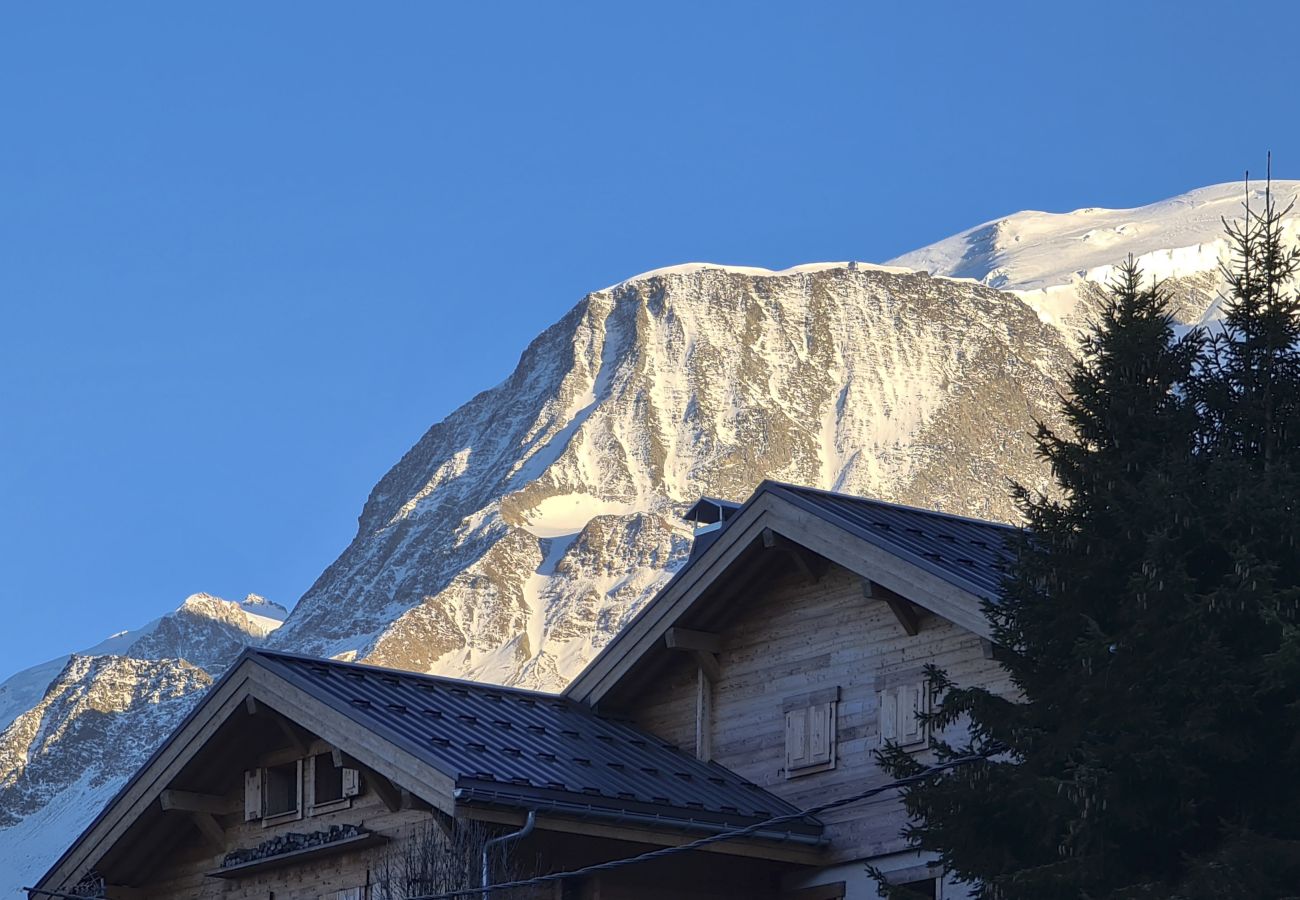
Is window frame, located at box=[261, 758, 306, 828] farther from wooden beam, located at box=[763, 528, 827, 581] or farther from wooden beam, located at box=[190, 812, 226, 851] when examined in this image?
wooden beam, located at box=[763, 528, 827, 581]

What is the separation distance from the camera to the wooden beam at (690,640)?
26.9m

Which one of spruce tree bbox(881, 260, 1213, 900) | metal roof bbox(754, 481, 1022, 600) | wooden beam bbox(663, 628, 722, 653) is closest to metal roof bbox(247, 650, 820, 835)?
wooden beam bbox(663, 628, 722, 653)

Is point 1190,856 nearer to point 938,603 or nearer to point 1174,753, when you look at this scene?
point 1174,753

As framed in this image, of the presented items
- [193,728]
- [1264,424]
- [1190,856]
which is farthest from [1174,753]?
[193,728]

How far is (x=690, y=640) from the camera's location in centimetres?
2703

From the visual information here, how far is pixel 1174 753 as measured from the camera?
53.9 ft

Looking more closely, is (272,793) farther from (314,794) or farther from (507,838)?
(507,838)

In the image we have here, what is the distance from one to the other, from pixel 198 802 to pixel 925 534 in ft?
27.7

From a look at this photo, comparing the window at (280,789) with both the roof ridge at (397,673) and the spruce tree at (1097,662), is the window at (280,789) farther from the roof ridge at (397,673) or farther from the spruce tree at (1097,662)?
Answer: the spruce tree at (1097,662)

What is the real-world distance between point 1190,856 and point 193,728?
1272 centimetres

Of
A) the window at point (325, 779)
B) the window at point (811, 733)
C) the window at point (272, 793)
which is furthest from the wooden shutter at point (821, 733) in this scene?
the window at point (272, 793)

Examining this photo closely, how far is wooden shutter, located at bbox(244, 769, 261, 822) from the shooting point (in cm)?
2672

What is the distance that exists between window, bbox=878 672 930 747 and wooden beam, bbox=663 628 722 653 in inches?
98.0

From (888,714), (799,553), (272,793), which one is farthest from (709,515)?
(272,793)
